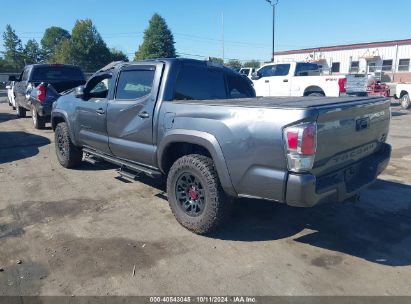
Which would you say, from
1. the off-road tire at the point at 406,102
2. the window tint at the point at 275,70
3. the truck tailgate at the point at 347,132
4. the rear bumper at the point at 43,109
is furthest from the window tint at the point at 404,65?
the truck tailgate at the point at 347,132

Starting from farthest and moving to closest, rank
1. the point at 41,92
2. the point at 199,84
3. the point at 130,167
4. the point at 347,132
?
the point at 41,92 → the point at 130,167 → the point at 199,84 → the point at 347,132

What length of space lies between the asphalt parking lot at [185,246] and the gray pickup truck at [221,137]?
0.43m

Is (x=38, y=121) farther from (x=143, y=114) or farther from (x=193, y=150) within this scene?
(x=193, y=150)

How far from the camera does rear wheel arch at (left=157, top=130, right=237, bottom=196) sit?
3426 millimetres

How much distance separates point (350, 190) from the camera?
3.45m

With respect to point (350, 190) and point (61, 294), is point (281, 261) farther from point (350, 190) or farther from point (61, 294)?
point (61, 294)

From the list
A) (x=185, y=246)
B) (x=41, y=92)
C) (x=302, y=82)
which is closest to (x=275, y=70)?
(x=302, y=82)

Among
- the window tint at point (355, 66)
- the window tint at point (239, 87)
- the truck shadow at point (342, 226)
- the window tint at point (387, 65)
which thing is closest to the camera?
the truck shadow at point (342, 226)

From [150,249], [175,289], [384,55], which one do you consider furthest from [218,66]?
[384,55]

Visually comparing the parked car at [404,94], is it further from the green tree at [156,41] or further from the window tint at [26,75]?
the green tree at [156,41]

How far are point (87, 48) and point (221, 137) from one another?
72.3 metres

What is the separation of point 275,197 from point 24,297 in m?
2.21

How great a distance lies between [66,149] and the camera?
6.27 m

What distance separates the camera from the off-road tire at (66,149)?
6.16 meters
